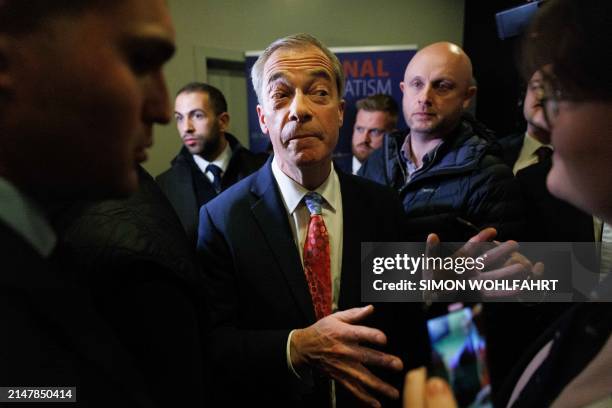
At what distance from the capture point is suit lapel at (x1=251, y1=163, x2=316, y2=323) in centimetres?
91

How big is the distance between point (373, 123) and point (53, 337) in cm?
254

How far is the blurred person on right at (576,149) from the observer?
0.43 m

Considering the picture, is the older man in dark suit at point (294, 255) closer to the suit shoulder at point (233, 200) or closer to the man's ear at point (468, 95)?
the suit shoulder at point (233, 200)

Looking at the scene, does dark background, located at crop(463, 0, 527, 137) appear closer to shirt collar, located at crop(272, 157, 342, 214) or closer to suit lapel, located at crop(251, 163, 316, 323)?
shirt collar, located at crop(272, 157, 342, 214)

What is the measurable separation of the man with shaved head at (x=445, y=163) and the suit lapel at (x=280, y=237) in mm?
452

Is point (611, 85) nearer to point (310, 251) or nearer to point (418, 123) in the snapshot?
point (310, 251)

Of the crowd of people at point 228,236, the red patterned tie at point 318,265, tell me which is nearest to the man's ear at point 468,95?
Result: the crowd of people at point 228,236

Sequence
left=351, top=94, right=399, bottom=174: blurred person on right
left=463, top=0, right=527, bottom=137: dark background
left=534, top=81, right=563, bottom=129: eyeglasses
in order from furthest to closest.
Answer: left=463, top=0, right=527, bottom=137: dark background, left=351, top=94, right=399, bottom=174: blurred person on right, left=534, top=81, right=563, bottom=129: eyeglasses

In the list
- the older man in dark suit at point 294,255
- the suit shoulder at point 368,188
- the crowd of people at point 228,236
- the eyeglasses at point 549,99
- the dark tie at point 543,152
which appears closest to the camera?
the crowd of people at point 228,236

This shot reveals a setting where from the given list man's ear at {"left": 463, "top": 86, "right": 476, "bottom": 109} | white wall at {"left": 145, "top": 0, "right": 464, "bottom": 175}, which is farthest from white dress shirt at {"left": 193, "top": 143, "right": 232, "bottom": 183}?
man's ear at {"left": 463, "top": 86, "right": 476, "bottom": 109}

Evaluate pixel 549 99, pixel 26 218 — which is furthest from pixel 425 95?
pixel 26 218

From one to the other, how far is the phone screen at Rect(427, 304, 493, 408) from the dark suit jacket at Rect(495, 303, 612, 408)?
0.29ft

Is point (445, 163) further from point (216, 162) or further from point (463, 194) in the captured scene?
point (216, 162)

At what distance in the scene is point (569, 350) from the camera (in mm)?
552
